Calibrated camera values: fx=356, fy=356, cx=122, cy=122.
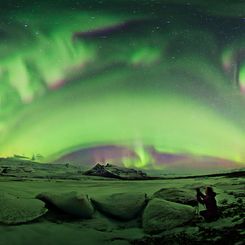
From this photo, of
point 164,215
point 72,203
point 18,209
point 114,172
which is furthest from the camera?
point 114,172

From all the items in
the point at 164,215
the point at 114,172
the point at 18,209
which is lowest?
the point at 164,215

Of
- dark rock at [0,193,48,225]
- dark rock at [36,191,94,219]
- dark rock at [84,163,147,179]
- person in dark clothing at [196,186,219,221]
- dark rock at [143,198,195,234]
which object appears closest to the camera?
dark rock at [0,193,48,225]

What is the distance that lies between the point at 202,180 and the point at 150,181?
1.37 metres

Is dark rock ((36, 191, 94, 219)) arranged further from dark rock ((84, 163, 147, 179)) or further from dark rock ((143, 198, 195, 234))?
dark rock ((84, 163, 147, 179))

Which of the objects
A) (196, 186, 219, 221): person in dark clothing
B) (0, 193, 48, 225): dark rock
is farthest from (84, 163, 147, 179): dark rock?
(0, 193, 48, 225): dark rock

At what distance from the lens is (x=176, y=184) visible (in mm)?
9227

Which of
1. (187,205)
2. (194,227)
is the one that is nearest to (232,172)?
(187,205)

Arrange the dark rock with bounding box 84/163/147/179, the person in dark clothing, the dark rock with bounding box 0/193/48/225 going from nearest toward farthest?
the dark rock with bounding box 0/193/48/225
the person in dark clothing
the dark rock with bounding box 84/163/147/179

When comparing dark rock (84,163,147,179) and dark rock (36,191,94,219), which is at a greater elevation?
dark rock (84,163,147,179)

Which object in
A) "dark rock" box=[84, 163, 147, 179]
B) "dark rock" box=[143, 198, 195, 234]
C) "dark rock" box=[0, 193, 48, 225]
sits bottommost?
"dark rock" box=[143, 198, 195, 234]

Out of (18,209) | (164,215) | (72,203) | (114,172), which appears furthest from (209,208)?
(18,209)

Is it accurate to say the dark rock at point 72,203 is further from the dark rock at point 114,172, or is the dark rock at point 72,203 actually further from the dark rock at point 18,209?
the dark rock at point 114,172

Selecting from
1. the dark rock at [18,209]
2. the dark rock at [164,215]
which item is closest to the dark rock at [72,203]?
the dark rock at [18,209]

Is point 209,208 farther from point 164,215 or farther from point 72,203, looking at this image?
point 72,203
